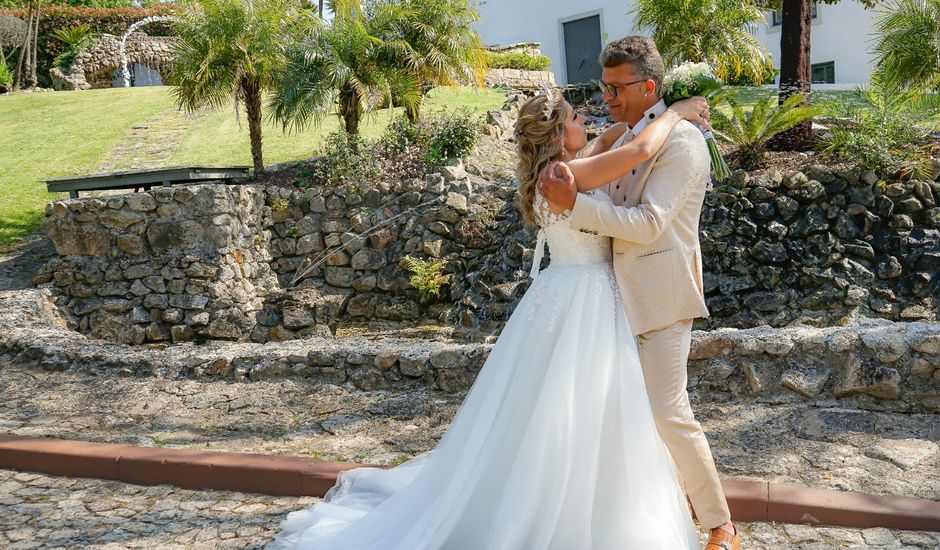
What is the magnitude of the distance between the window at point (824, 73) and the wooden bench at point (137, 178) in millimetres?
16524

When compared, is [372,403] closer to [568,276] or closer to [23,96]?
[568,276]

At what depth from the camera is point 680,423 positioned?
3.19 metres

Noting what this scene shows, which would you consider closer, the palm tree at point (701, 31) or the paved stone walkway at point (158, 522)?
the paved stone walkway at point (158, 522)

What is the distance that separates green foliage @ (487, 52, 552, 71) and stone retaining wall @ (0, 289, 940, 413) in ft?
49.4

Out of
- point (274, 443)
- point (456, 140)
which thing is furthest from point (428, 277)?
point (274, 443)

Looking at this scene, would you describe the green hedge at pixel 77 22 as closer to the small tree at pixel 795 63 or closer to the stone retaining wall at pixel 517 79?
the stone retaining wall at pixel 517 79

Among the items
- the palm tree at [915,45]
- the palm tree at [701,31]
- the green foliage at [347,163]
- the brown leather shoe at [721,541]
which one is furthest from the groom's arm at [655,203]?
the palm tree at [701,31]

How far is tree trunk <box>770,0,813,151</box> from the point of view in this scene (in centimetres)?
→ 1070

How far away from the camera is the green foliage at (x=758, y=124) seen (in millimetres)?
9898

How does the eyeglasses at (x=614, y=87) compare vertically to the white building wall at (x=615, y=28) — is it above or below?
below

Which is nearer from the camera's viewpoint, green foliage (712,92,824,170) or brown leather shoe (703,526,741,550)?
brown leather shoe (703,526,741,550)

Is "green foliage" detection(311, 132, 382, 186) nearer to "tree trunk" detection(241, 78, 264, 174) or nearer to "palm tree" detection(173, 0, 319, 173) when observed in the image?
"tree trunk" detection(241, 78, 264, 174)

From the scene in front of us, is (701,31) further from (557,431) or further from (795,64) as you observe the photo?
(557,431)

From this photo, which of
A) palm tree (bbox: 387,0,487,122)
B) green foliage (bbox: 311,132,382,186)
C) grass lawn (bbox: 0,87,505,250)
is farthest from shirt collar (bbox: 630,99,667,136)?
grass lawn (bbox: 0,87,505,250)
